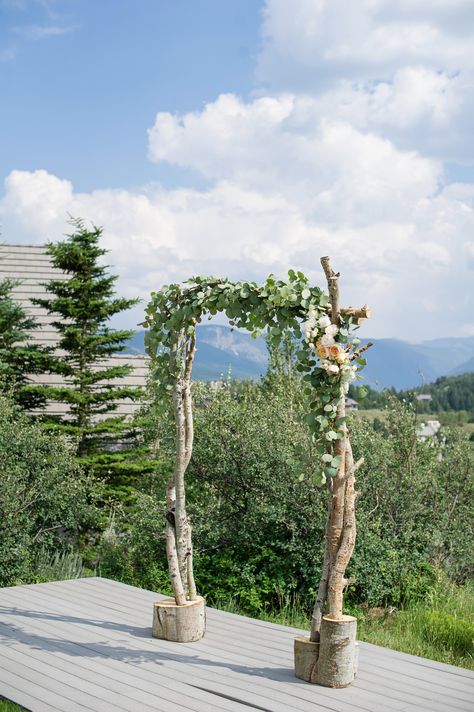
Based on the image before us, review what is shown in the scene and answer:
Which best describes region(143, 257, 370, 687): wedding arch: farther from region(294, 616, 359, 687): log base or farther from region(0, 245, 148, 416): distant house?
region(0, 245, 148, 416): distant house

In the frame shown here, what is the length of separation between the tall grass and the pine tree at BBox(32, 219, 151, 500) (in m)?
4.23

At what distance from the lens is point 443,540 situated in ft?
26.5

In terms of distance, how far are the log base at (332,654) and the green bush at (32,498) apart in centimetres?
445

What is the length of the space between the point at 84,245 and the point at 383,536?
19.9ft

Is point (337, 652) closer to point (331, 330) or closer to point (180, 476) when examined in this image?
point (180, 476)

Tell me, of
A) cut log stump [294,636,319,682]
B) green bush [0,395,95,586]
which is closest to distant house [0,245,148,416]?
green bush [0,395,95,586]

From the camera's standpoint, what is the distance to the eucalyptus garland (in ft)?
13.6

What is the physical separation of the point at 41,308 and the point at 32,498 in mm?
6639

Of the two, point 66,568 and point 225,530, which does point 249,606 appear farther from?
point 66,568

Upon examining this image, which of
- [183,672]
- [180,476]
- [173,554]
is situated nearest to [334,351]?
[180,476]

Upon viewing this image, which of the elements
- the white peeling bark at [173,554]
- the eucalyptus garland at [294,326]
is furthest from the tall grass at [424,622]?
the eucalyptus garland at [294,326]

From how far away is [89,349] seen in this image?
Answer: 11328mm

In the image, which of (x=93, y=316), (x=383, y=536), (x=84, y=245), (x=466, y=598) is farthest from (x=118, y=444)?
(x=466, y=598)

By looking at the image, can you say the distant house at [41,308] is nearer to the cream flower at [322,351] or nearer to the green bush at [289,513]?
the green bush at [289,513]
